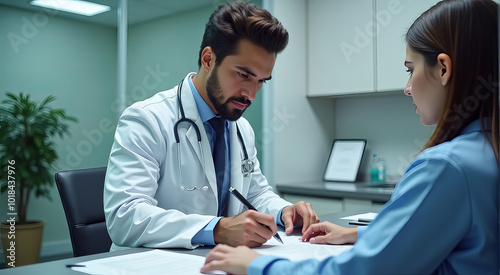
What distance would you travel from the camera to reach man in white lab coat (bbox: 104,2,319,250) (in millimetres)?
1170

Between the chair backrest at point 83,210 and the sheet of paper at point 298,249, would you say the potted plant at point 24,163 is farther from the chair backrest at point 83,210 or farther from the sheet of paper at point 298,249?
the sheet of paper at point 298,249

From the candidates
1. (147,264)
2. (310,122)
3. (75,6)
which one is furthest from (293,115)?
(147,264)

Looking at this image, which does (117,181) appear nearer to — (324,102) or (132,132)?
(132,132)

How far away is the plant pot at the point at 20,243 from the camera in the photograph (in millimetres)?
2475

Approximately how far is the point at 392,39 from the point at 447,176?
8.05 feet

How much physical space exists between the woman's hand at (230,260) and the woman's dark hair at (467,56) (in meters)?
0.39

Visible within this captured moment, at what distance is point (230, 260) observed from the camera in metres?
0.81

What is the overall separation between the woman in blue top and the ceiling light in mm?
2284

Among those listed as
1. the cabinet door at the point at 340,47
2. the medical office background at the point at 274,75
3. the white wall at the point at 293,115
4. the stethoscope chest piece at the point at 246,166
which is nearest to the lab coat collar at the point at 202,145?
the stethoscope chest piece at the point at 246,166

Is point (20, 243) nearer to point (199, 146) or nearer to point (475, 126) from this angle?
point (199, 146)

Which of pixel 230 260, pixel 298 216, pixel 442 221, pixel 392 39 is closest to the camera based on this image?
pixel 442 221

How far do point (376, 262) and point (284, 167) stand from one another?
2.57 meters

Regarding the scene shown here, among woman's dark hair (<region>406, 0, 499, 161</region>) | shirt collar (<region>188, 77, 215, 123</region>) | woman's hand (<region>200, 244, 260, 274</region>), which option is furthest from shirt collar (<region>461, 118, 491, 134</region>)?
shirt collar (<region>188, 77, 215, 123</region>)

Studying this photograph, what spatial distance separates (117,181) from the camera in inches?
49.4
